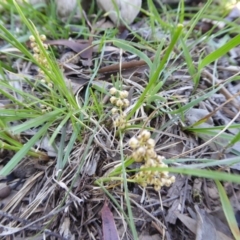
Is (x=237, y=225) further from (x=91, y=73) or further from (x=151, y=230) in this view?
(x=91, y=73)

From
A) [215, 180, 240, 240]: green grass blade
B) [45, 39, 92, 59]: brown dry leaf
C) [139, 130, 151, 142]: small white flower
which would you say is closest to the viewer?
Result: [139, 130, 151, 142]: small white flower

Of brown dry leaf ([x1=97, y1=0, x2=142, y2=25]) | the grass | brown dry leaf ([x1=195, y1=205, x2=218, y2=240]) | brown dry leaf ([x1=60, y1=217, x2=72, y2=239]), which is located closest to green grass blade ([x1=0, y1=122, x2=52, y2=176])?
the grass

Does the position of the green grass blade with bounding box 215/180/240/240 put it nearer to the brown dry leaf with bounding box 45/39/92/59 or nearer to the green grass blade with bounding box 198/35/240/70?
the green grass blade with bounding box 198/35/240/70

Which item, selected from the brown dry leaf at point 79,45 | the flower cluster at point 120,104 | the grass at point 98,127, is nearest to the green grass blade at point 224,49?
the grass at point 98,127

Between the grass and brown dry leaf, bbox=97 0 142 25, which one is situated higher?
brown dry leaf, bbox=97 0 142 25

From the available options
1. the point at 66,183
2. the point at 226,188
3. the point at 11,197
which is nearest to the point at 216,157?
the point at 226,188

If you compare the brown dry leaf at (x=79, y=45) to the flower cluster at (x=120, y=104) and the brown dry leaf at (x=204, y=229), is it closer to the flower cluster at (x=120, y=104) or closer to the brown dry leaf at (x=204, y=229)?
the flower cluster at (x=120, y=104)
